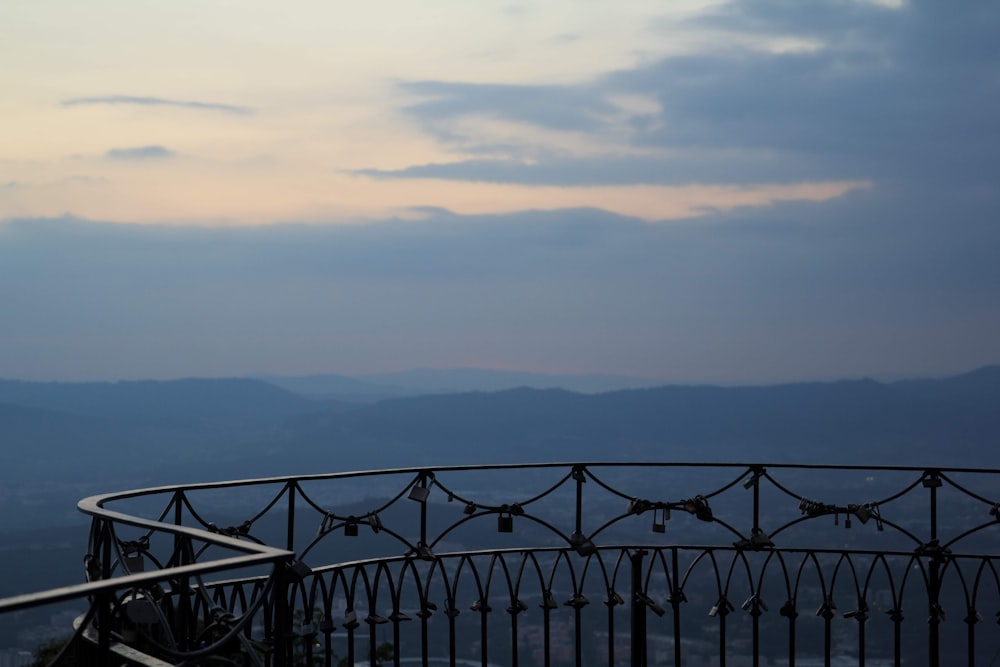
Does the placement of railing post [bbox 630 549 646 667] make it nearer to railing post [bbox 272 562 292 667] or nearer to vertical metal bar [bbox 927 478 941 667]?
vertical metal bar [bbox 927 478 941 667]

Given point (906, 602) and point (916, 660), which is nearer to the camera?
point (906, 602)

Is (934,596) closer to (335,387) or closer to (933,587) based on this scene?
(933,587)

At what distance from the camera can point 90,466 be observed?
307 feet

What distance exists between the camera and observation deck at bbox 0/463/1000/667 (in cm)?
577

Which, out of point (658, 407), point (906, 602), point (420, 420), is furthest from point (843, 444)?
point (906, 602)

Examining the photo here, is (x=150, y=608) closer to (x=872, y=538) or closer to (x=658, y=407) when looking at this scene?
(x=872, y=538)

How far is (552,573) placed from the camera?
8.59 m

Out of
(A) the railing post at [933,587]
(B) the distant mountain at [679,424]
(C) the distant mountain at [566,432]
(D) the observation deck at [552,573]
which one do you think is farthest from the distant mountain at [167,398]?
(A) the railing post at [933,587]

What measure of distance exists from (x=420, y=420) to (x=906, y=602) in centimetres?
6872

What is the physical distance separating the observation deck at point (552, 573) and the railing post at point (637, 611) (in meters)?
0.03

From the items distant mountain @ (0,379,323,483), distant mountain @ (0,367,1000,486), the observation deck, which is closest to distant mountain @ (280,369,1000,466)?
distant mountain @ (0,367,1000,486)

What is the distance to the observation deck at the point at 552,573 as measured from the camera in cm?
577

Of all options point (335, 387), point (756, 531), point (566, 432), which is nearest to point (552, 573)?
Answer: point (756, 531)

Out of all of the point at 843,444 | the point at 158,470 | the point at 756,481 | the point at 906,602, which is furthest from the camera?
the point at 158,470
